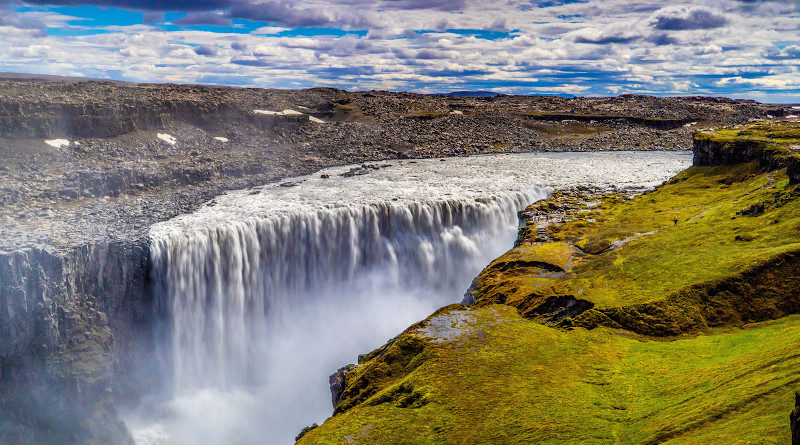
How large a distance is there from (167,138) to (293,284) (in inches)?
1115

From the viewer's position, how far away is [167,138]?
2064 inches

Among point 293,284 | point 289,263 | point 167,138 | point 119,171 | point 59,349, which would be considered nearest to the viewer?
point 59,349

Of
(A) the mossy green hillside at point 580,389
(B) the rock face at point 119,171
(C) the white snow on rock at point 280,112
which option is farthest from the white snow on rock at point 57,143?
(A) the mossy green hillside at point 580,389

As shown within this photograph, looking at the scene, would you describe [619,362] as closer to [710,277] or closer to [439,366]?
[439,366]

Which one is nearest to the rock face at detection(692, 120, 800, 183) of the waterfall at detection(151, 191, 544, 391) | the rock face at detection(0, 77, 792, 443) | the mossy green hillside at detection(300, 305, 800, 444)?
the waterfall at detection(151, 191, 544, 391)

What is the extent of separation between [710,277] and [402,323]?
2160 centimetres

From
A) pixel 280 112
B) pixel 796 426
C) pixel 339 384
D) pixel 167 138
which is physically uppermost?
pixel 280 112

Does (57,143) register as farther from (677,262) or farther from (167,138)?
(677,262)

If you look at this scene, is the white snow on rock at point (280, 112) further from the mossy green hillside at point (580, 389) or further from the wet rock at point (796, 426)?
the wet rock at point (796, 426)

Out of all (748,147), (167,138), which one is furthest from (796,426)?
(167,138)

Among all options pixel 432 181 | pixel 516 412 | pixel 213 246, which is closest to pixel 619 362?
pixel 516 412

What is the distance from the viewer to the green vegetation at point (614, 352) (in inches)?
328

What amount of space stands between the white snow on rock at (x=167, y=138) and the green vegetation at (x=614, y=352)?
42.1 m

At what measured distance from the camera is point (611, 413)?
9180 millimetres
